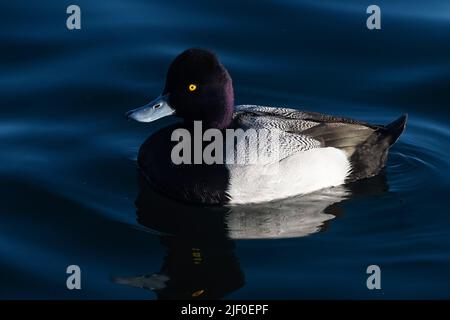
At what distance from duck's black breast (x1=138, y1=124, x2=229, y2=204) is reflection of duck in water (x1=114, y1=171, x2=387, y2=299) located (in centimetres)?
10

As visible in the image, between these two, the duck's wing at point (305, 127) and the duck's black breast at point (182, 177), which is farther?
the duck's wing at point (305, 127)

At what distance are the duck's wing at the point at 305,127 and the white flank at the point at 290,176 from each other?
8 cm

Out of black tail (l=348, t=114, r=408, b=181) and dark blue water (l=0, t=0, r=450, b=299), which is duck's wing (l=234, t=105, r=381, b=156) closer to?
black tail (l=348, t=114, r=408, b=181)

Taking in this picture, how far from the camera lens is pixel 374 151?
31.0 ft

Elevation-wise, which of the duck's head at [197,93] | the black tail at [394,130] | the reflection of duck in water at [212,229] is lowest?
the reflection of duck in water at [212,229]

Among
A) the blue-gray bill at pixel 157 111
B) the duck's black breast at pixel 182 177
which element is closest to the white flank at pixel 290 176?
the duck's black breast at pixel 182 177

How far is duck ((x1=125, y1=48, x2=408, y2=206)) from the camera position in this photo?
889 centimetres

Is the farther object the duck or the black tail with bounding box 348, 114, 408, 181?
the black tail with bounding box 348, 114, 408, 181

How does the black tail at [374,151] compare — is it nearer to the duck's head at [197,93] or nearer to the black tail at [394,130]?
the black tail at [394,130]

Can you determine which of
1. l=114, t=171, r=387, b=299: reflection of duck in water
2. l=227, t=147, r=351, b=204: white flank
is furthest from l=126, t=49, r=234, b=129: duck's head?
l=114, t=171, r=387, b=299: reflection of duck in water

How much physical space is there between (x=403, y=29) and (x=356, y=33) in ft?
1.98

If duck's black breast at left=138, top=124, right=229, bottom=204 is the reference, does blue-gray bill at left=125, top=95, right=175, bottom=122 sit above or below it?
above

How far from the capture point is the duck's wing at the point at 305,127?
29.8 feet

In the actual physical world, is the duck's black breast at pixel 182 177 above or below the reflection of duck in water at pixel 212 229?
above
